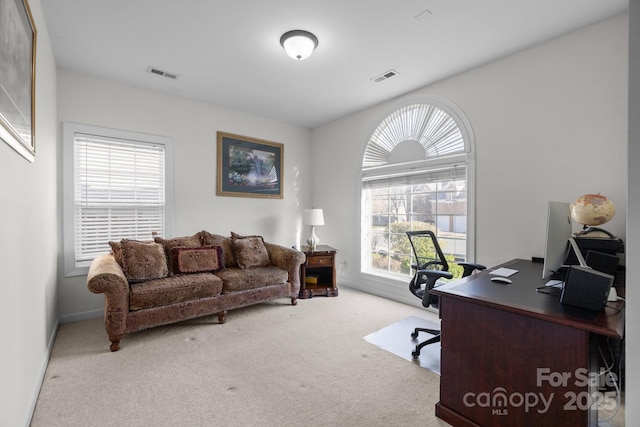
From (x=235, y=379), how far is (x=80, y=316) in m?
2.33

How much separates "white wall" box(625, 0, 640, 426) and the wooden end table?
3211 mm

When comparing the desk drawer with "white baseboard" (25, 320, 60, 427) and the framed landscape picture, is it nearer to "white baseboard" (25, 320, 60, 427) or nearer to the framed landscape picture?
the framed landscape picture

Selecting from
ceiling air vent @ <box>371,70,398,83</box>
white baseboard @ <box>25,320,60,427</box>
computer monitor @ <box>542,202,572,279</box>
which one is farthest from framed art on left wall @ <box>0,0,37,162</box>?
ceiling air vent @ <box>371,70,398,83</box>

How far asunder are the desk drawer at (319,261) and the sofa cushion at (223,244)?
1027mm

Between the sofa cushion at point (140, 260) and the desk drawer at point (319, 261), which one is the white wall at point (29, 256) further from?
Result: the desk drawer at point (319, 261)

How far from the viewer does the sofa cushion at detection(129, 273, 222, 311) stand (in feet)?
8.72

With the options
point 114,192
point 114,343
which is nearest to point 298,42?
point 114,192

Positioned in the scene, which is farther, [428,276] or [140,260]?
[140,260]

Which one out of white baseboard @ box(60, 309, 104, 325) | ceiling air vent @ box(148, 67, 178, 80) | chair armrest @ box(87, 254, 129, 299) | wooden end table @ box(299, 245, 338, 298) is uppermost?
ceiling air vent @ box(148, 67, 178, 80)

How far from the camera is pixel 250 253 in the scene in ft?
12.2

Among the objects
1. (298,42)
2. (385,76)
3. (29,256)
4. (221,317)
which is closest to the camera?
(29,256)

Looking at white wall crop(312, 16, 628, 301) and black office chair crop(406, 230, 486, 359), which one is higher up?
white wall crop(312, 16, 628, 301)

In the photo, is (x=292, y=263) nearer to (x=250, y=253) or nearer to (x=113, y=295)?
(x=250, y=253)

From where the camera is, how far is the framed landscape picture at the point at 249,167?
4246 mm
